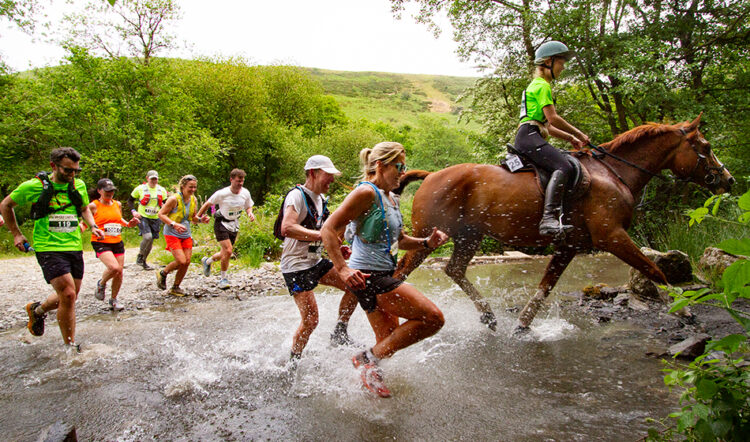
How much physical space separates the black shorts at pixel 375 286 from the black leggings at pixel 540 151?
2.68 metres

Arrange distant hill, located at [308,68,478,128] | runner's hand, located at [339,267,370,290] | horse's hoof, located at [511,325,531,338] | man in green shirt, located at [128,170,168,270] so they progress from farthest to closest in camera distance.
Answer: distant hill, located at [308,68,478,128], man in green shirt, located at [128,170,168,270], horse's hoof, located at [511,325,531,338], runner's hand, located at [339,267,370,290]

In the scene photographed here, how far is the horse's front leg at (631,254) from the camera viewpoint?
4625 millimetres

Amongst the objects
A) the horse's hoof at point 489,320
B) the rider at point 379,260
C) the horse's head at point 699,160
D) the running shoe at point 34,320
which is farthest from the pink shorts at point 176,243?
the horse's head at point 699,160

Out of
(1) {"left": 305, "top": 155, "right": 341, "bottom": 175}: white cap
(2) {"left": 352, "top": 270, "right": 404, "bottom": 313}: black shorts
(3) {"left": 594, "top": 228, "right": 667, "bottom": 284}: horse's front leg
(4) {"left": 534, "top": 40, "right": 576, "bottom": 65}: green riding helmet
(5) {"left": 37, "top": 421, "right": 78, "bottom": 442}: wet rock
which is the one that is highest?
(4) {"left": 534, "top": 40, "right": 576, "bottom": 65}: green riding helmet

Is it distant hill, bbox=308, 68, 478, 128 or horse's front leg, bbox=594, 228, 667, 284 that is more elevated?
distant hill, bbox=308, 68, 478, 128

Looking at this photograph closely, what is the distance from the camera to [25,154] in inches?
925

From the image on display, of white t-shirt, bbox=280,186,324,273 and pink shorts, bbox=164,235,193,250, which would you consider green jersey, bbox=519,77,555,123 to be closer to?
white t-shirt, bbox=280,186,324,273

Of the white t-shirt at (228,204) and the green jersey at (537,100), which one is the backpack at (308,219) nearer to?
the green jersey at (537,100)

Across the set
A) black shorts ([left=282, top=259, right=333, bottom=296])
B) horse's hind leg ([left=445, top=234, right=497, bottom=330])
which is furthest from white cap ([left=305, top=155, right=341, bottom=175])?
horse's hind leg ([left=445, top=234, right=497, bottom=330])

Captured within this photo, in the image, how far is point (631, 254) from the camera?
4.66m

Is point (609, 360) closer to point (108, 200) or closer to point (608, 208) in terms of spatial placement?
point (608, 208)

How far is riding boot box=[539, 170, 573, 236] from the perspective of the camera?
15.6 feet

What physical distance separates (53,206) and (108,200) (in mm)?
2751

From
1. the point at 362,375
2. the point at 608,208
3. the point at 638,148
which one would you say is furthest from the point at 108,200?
the point at 638,148
